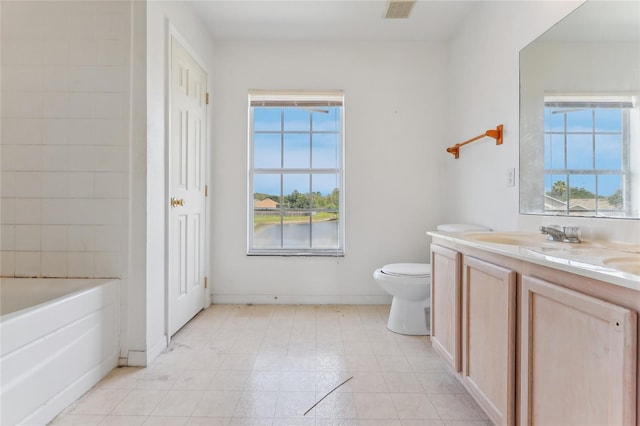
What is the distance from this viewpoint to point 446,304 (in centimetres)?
159

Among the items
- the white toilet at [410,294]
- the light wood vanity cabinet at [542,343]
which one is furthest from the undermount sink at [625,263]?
the white toilet at [410,294]

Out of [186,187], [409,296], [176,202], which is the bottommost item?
[409,296]

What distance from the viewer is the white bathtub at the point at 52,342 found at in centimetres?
117

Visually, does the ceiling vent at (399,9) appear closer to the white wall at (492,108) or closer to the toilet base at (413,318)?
the white wall at (492,108)

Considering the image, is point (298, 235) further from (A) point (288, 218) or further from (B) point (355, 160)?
(B) point (355, 160)

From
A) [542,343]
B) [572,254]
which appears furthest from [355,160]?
[542,343]

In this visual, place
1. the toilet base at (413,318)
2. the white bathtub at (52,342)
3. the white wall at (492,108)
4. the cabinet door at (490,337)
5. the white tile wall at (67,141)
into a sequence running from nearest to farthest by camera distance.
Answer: the cabinet door at (490,337)
the white bathtub at (52,342)
the white wall at (492,108)
the white tile wall at (67,141)
the toilet base at (413,318)

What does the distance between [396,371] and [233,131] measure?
2.28 metres

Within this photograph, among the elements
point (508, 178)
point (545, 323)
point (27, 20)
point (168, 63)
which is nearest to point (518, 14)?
point (508, 178)

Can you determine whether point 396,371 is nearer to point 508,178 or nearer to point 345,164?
point 508,178

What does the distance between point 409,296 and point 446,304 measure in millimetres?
625

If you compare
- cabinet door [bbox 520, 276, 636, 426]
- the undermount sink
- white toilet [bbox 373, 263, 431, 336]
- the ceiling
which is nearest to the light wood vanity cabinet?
cabinet door [bbox 520, 276, 636, 426]

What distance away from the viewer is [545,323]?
2.98 ft

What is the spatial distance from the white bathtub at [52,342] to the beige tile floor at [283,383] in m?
0.09
